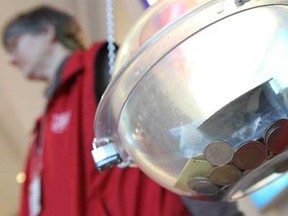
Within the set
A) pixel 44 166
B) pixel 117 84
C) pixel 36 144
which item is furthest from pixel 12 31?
pixel 117 84

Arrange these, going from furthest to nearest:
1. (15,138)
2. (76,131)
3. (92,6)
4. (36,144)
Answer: (15,138) → (92,6) → (36,144) → (76,131)

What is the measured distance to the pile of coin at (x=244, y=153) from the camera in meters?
0.46

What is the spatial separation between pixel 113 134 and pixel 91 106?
29cm

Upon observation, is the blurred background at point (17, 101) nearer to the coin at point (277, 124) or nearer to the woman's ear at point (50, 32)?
the woman's ear at point (50, 32)

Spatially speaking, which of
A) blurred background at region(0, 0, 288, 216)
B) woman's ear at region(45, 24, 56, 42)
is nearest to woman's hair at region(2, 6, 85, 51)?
woman's ear at region(45, 24, 56, 42)

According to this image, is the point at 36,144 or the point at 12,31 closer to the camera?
the point at 36,144

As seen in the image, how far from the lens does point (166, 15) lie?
49 centimetres

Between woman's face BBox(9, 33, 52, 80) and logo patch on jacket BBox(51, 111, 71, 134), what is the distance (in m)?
0.21

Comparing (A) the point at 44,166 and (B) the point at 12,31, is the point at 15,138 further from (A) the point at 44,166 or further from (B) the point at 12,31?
(A) the point at 44,166

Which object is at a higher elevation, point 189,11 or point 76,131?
point 189,11

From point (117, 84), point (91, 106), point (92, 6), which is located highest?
point (117, 84)

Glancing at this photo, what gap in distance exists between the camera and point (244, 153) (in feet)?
1.54

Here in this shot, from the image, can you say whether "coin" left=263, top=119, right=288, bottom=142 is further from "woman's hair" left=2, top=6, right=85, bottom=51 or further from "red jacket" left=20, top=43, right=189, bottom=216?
"woman's hair" left=2, top=6, right=85, bottom=51

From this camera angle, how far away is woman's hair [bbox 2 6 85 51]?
107 cm
